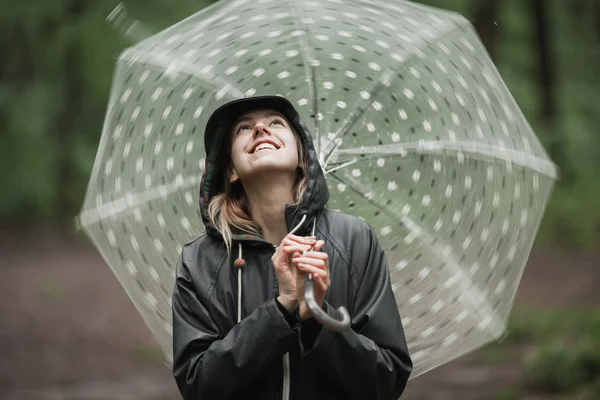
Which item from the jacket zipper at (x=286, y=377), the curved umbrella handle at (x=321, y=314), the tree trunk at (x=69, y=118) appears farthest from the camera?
the tree trunk at (x=69, y=118)

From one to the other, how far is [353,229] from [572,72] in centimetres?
1335

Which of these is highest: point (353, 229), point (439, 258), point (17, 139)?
point (353, 229)

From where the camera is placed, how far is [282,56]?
3.58 meters

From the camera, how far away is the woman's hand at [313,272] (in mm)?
2373

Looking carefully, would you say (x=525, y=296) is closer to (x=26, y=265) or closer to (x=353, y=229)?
(x=353, y=229)

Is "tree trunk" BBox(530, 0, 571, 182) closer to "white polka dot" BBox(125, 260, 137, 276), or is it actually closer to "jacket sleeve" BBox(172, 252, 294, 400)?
"white polka dot" BBox(125, 260, 137, 276)

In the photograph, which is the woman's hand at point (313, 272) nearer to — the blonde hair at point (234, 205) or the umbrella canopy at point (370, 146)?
the blonde hair at point (234, 205)

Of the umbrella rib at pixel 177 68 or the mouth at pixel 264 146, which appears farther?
the umbrella rib at pixel 177 68

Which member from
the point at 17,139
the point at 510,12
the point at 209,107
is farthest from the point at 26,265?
the point at 209,107

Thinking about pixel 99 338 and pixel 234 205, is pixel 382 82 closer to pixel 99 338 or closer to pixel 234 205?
pixel 234 205

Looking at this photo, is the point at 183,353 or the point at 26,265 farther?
the point at 26,265

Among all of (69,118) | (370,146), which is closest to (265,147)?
(370,146)

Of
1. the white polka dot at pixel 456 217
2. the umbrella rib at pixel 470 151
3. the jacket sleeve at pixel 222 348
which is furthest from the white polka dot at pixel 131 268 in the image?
the white polka dot at pixel 456 217

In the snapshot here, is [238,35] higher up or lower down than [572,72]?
higher up
